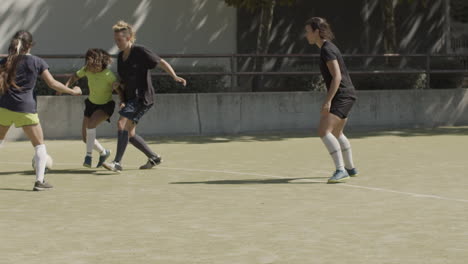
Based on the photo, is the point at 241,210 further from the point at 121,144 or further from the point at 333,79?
the point at 121,144

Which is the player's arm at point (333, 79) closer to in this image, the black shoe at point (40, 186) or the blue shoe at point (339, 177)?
the blue shoe at point (339, 177)

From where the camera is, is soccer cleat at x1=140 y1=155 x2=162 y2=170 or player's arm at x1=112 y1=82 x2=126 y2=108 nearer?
player's arm at x1=112 y1=82 x2=126 y2=108

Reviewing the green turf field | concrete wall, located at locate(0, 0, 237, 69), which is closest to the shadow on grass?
the green turf field

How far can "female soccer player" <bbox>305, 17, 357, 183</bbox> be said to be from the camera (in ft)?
39.4

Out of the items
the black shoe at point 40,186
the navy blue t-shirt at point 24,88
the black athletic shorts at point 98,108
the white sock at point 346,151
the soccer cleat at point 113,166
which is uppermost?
the navy blue t-shirt at point 24,88

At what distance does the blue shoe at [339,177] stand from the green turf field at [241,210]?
122mm

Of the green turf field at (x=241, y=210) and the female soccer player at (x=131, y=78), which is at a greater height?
the female soccer player at (x=131, y=78)

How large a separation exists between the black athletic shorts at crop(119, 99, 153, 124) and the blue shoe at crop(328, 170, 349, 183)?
2.67m

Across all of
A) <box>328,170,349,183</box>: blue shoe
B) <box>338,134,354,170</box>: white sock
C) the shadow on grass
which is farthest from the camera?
the shadow on grass

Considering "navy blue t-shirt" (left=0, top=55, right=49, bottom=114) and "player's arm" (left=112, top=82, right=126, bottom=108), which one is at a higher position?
"navy blue t-shirt" (left=0, top=55, right=49, bottom=114)

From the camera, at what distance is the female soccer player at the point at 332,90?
12.0 m

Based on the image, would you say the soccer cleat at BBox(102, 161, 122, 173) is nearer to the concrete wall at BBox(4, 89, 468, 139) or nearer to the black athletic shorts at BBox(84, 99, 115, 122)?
the black athletic shorts at BBox(84, 99, 115, 122)

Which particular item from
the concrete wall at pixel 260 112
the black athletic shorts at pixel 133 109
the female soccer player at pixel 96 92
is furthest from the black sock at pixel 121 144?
the concrete wall at pixel 260 112

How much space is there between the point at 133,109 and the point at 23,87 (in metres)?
2.03
